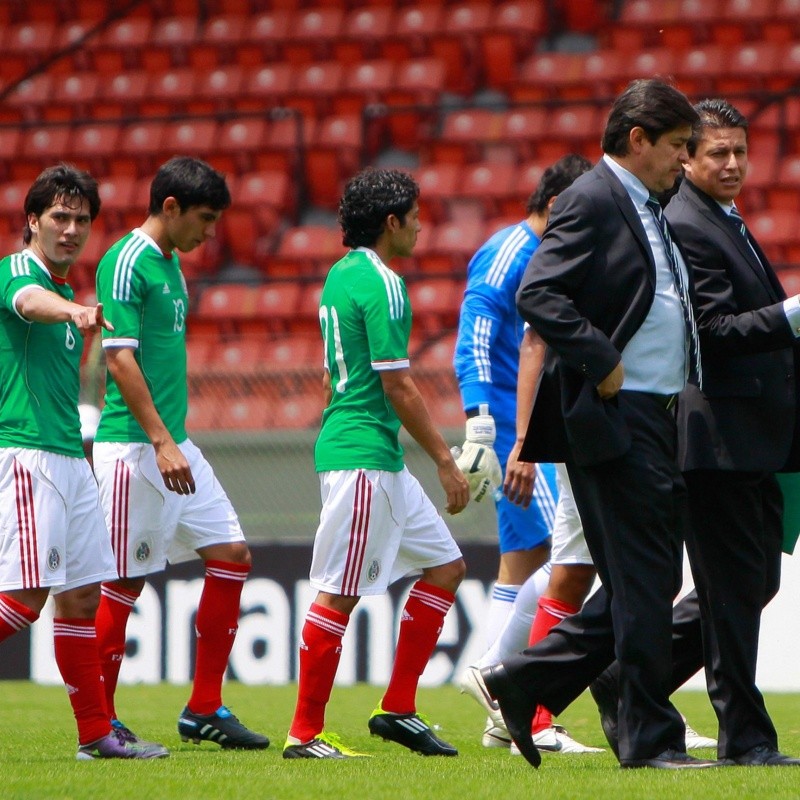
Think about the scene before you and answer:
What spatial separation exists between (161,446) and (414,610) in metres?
1.04

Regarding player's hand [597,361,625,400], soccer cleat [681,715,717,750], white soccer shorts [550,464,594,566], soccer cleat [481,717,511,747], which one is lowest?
soccer cleat [481,717,511,747]

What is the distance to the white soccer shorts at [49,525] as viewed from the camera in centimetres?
472

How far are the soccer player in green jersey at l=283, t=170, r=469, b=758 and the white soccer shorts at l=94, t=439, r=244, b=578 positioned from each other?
62cm

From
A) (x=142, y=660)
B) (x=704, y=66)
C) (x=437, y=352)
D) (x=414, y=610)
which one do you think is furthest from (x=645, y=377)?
(x=704, y=66)

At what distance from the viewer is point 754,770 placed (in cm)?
407

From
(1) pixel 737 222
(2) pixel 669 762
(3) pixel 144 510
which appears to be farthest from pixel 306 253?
(2) pixel 669 762

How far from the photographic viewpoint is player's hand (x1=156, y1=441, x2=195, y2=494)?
16.3 feet

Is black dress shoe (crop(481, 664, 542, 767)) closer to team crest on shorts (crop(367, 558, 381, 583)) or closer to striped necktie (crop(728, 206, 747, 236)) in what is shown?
team crest on shorts (crop(367, 558, 381, 583))

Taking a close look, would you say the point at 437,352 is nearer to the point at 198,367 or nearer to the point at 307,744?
the point at 198,367

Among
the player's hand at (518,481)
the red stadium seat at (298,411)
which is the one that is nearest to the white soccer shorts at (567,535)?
the player's hand at (518,481)

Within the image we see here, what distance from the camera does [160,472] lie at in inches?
202

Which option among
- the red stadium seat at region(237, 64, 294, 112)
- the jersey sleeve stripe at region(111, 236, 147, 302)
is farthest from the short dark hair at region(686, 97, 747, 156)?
the red stadium seat at region(237, 64, 294, 112)

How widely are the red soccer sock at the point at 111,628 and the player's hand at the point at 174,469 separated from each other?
563mm

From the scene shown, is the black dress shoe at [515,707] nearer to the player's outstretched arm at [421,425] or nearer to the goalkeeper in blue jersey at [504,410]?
the player's outstretched arm at [421,425]
